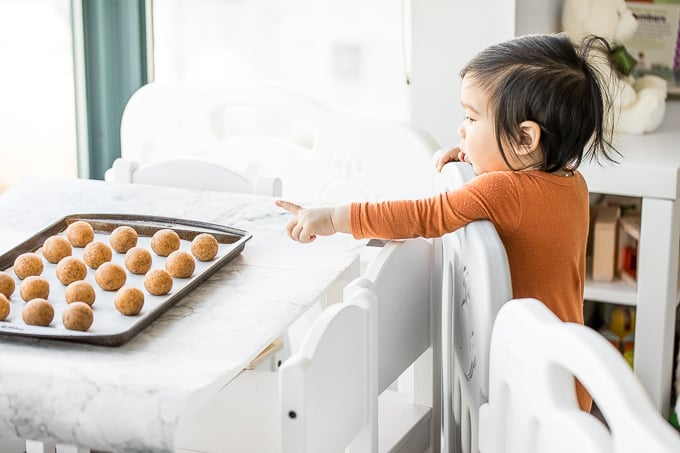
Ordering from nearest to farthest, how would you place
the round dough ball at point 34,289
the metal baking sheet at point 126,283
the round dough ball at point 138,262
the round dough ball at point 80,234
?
the metal baking sheet at point 126,283 → the round dough ball at point 34,289 → the round dough ball at point 138,262 → the round dough ball at point 80,234

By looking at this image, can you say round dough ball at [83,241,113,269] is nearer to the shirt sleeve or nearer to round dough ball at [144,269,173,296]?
round dough ball at [144,269,173,296]

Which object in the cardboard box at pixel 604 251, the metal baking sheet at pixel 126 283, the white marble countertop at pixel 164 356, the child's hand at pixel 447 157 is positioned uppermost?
the child's hand at pixel 447 157

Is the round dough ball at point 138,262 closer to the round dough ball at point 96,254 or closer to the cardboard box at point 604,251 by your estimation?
the round dough ball at point 96,254

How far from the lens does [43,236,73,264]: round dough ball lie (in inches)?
56.7

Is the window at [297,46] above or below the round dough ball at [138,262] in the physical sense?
above

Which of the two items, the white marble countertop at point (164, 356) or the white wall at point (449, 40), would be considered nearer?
the white marble countertop at point (164, 356)

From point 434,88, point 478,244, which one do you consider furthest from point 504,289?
point 434,88

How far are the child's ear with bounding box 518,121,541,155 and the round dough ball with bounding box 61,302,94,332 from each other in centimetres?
59

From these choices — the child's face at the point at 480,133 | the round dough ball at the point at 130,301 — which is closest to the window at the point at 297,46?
the child's face at the point at 480,133

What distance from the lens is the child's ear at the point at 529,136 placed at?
53.6 inches

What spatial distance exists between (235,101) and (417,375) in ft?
2.75

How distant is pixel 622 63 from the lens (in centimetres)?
236

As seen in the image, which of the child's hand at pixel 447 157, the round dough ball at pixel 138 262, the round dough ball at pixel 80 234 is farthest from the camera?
the child's hand at pixel 447 157

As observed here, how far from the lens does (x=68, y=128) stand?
2.47 metres
